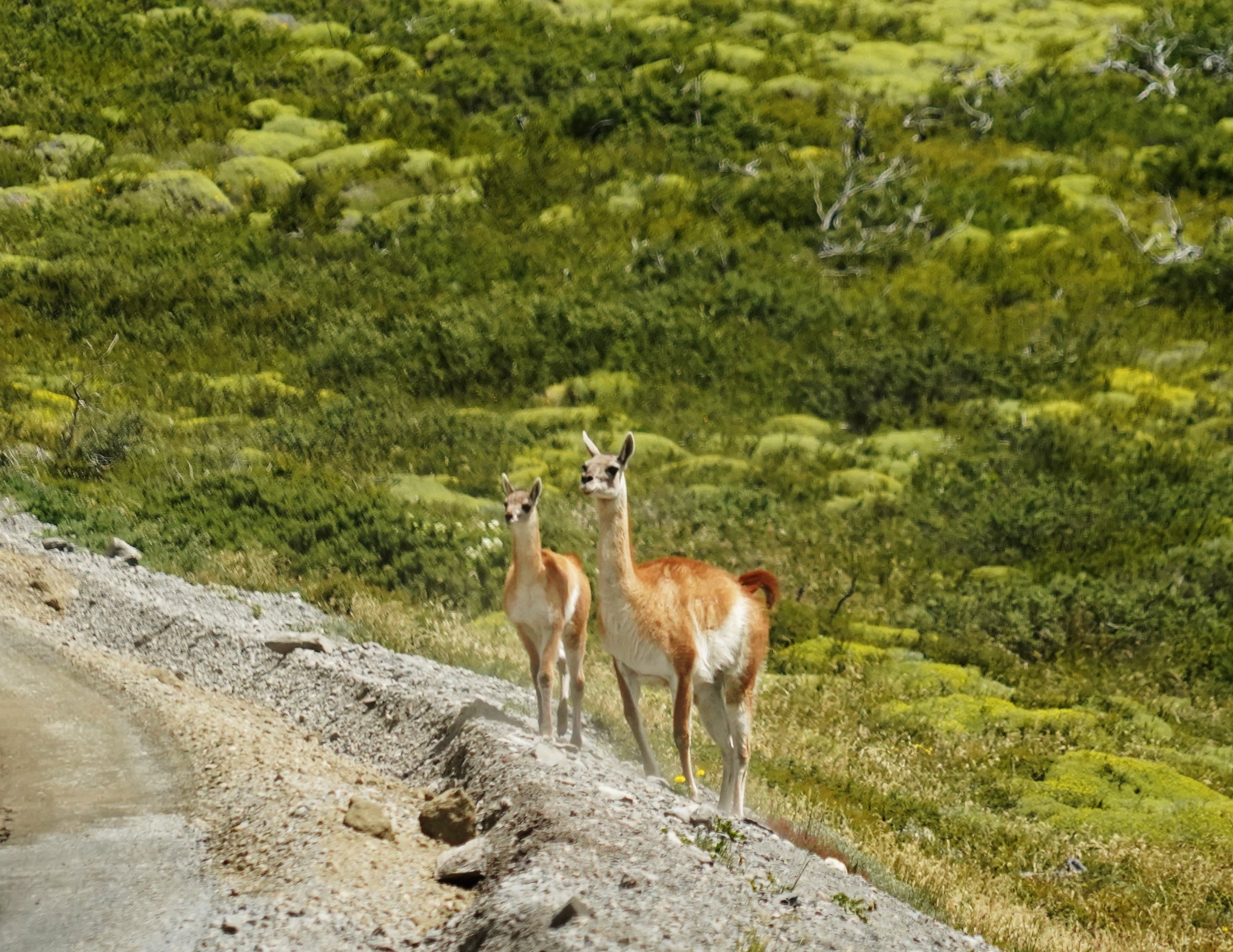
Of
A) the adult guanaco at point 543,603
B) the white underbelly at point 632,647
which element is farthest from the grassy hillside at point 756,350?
the white underbelly at point 632,647

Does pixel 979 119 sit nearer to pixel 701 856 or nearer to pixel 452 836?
pixel 452 836

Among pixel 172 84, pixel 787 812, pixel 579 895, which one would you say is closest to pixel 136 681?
pixel 787 812

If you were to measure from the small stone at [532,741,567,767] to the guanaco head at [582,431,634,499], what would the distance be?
1.48 m

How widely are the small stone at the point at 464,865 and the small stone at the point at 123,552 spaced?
7547 mm

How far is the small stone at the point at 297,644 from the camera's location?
412 inches

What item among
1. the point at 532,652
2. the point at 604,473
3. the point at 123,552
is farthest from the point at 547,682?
Answer: the point at 123,552

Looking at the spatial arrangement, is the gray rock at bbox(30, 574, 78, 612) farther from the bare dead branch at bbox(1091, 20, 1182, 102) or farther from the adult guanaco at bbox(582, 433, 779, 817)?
the bare dead branch at bbox(1091, 20, 1182, 102)

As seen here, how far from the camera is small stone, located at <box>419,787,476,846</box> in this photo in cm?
708

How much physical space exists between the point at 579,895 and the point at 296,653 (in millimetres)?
5208

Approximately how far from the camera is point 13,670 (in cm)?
1003

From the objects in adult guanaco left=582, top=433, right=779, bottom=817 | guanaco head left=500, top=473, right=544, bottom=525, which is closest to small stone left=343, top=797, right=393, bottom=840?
adult guanaco left=582, top=433, right=779, bottom=817

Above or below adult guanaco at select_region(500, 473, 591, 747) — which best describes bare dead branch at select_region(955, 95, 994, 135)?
above

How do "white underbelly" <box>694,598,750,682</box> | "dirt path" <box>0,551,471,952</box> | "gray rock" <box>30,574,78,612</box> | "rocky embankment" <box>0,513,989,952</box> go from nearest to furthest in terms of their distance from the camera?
"rocky embankment" <box>0,513,989,952</box> → "dirt path" <box>0,551,471,952</box> → "white underbelly" <box>694,598,750,682</box> → "gray rock" <box>30,574,78,612</box>

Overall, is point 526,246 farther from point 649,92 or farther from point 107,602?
point 107,602
